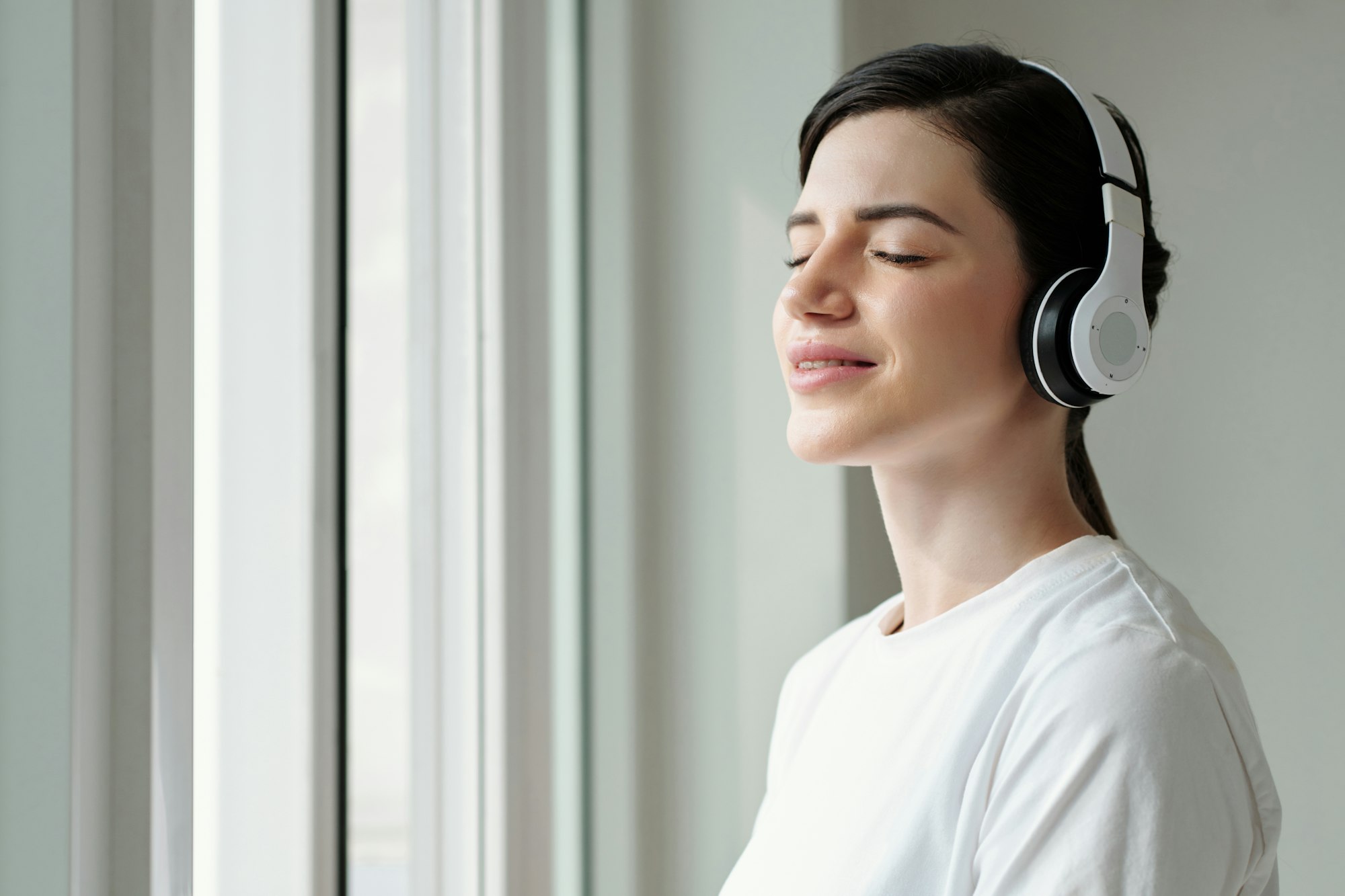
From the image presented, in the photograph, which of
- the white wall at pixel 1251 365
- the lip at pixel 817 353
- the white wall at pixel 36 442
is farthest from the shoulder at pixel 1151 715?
the white wall at pixel 1251 365

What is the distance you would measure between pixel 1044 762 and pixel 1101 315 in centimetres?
34

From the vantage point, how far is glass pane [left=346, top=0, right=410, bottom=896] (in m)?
1.18

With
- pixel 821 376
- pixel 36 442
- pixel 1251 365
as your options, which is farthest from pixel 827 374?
pixel 1251 365

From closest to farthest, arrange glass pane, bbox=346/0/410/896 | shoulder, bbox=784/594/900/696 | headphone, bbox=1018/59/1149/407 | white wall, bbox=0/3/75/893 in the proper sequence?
white wall, bbox=0/3/75/893 < headphone, bbox=1018/59/1149/407 < shoulder, bbox=784/594/900/696 < glass pane, bbox=346/0/410/896

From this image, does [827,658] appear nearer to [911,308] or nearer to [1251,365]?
[911,308]

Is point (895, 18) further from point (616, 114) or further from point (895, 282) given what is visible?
point (895, 282)

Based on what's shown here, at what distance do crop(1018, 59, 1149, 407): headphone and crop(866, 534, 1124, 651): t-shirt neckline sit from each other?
12cm

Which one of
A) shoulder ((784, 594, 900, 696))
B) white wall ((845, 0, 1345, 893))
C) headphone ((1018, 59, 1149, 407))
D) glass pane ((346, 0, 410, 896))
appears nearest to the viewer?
headphone ((1018, 59, 1149, 407))

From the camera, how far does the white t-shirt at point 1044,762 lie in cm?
62

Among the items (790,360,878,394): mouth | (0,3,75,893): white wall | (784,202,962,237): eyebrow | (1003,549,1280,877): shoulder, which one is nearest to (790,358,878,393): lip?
(790,360,878,394): mouth

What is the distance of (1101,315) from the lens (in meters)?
0.76

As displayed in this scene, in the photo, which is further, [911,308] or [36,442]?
[911,308]

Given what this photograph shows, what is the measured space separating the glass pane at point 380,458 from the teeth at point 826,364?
0.57 m

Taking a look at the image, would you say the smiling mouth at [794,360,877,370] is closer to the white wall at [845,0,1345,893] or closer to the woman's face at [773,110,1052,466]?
the woman's face at [773,110,1052,466]
